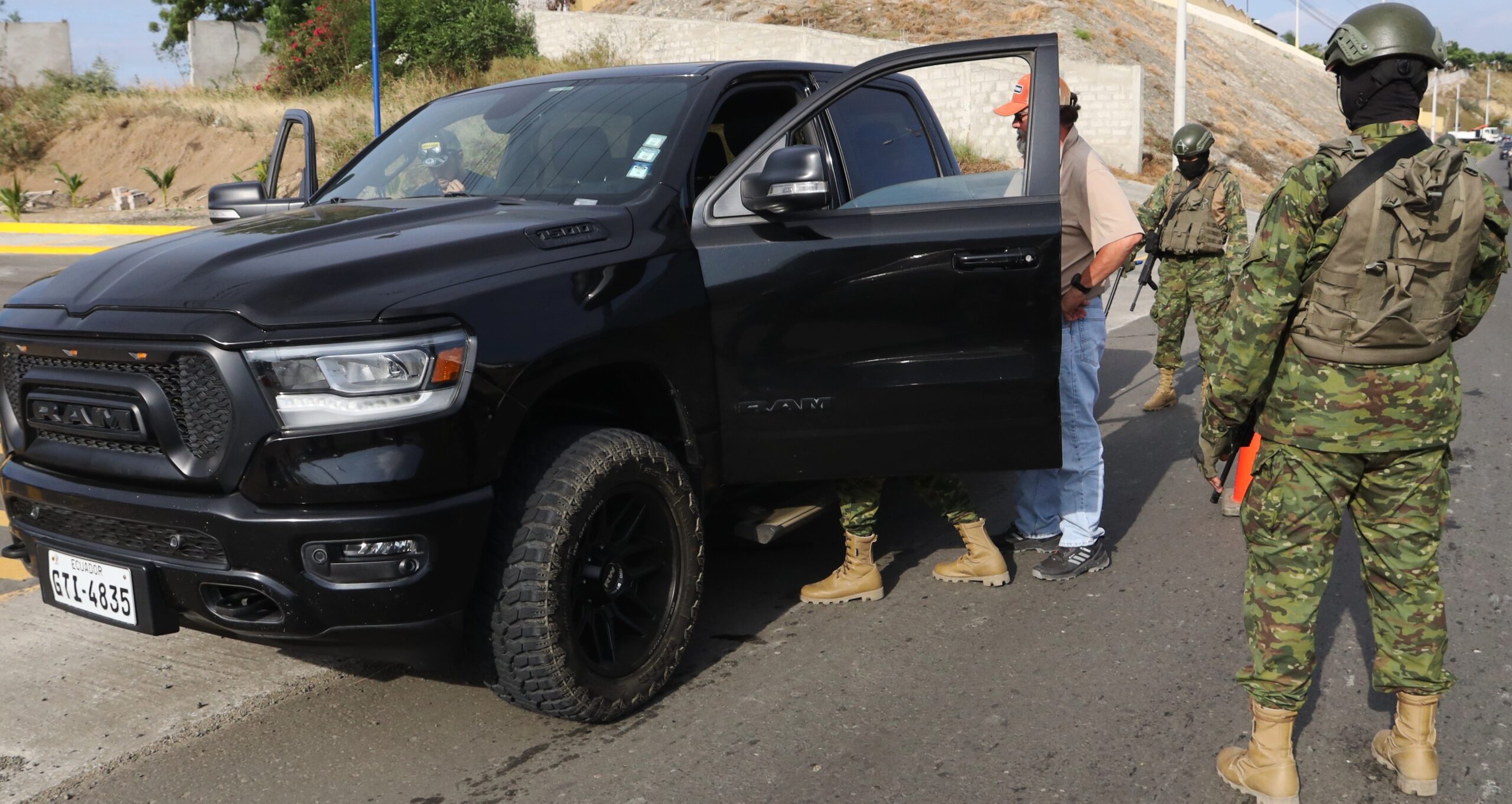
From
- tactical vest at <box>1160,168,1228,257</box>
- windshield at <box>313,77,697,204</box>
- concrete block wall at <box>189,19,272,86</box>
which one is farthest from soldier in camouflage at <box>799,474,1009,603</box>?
concrete block wall at <box>189,19,272,86</box>

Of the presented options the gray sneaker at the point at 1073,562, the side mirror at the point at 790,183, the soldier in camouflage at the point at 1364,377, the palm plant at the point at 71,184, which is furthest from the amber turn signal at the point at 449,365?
the palm plant at the point at 71,184

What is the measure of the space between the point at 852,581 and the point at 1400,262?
2390mm

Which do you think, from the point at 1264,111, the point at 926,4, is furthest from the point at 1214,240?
the point at 1264,111

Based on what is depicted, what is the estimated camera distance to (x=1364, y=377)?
2.95 meters

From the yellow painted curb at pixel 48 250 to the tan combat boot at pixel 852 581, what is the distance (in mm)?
16333

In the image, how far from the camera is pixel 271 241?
3.50 metres

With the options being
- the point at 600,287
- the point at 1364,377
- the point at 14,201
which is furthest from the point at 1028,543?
the point at 14,201

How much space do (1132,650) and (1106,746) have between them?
2.58ft

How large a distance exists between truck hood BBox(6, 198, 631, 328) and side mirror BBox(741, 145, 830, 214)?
42cm

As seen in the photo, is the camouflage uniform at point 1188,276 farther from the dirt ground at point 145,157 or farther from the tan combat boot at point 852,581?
the dirt ground at point 145,157

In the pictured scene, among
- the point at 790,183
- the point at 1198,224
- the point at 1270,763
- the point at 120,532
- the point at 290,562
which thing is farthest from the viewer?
the point at 1198,224

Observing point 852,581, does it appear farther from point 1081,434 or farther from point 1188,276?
point 1188,276

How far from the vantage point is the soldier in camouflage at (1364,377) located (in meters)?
2.86

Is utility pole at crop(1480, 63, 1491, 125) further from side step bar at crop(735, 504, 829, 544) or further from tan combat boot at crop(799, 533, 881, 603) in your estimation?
side step bar at crop(735, 504, 829, 544)
